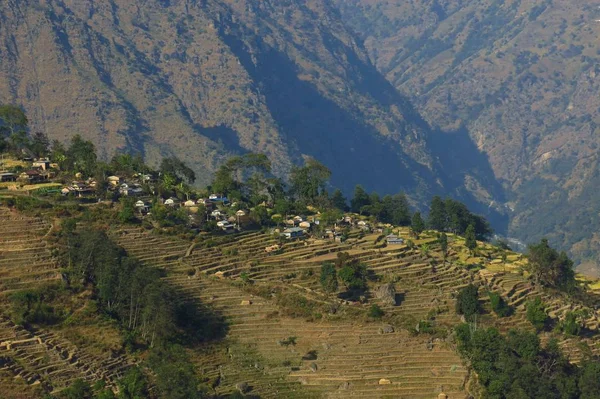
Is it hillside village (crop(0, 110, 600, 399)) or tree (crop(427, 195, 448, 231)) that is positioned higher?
tree (crop(427, 195, 448, 231))

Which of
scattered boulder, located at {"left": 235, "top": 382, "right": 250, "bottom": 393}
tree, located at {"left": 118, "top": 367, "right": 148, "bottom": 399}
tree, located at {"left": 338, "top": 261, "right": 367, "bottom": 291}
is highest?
tree, located at {"left": 338, "top": 261, "right": 367, "bottom": 291}

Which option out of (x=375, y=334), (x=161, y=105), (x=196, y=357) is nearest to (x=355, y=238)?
(x=375, y=334)

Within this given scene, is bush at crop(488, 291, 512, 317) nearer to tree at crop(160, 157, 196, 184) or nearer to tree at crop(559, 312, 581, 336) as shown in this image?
tree at crop(559, 312, 581, 336)

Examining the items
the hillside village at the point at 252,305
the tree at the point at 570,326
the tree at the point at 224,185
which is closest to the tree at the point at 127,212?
the hillside village at the point at 252,305

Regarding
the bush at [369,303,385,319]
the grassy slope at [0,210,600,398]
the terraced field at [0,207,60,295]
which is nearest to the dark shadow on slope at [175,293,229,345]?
the grassy slope at [0,210,600,398]

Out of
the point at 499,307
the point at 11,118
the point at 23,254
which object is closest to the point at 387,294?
the point at 499,307

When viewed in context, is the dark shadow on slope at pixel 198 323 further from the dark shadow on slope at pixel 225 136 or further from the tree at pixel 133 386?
the dark shadow on slope at pixel 225 136

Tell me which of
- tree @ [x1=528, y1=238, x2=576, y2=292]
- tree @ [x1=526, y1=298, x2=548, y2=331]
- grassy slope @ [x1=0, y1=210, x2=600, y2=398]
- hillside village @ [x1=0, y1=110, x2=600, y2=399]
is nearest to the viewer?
hillside village @ [x1=0, y1=110, x2=600, y2=399]
